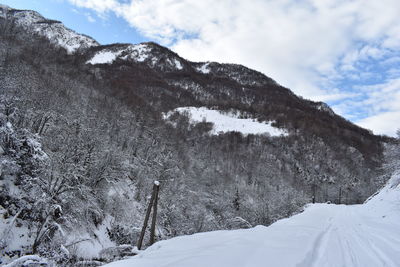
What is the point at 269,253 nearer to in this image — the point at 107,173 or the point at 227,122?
the point at 107,173

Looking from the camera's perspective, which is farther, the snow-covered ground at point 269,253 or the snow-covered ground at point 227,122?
the snow-covered ground at point 227,122

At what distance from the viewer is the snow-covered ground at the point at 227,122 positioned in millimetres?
144750

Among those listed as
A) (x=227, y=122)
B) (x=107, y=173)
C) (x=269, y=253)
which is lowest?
(x=269, y=253)

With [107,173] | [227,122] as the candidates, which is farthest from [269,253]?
[227,122]

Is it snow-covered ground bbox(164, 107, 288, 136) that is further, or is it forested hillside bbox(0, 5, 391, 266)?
snow-covered ground bbox(164, 107, 288, 136)

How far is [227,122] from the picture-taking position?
154750mm

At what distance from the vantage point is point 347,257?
21.9ft

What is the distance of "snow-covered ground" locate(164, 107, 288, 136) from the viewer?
145 metres

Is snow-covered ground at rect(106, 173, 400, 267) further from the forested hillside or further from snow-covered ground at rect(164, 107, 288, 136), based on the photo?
snow-covered ground at rect(164, 107, 288, 136)

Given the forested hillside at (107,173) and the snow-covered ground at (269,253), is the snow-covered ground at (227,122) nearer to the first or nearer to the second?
the forested hillside at (107,173)

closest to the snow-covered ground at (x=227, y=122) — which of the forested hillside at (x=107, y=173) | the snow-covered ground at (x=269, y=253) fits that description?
the forested hillside at (x=107, y=173)

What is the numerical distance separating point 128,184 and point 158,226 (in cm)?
801

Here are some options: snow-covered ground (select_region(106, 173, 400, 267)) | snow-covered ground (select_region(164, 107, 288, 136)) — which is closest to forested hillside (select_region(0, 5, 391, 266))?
snow-covered ground (select_region(106, 173, 400, 267))

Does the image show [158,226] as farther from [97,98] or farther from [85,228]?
[97,98]
